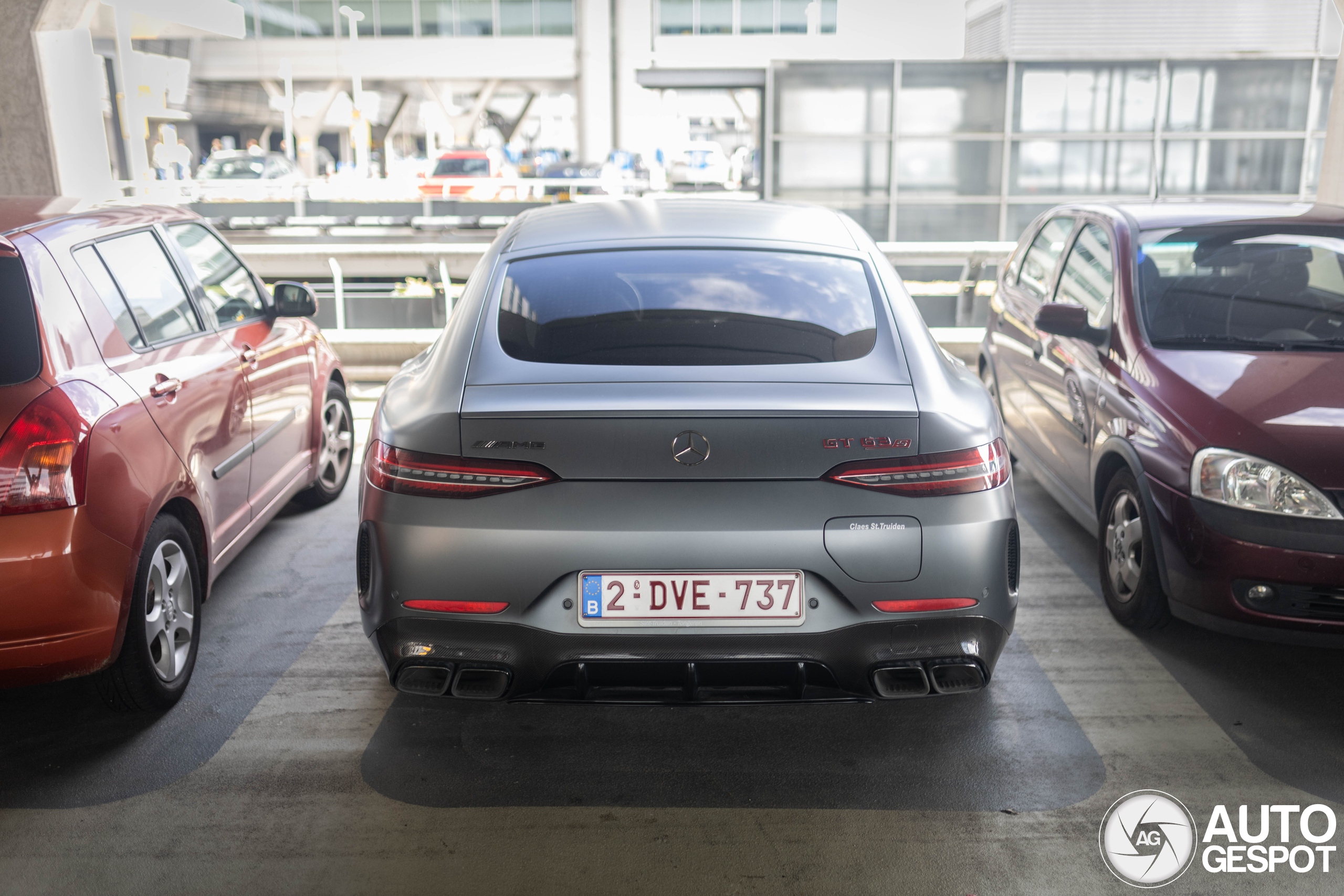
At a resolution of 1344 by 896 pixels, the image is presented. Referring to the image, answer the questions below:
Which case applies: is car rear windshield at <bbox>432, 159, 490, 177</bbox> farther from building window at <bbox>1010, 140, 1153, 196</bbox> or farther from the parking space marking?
the parking space marking

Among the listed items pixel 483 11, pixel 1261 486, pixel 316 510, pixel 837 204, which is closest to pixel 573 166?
pixel 483 11

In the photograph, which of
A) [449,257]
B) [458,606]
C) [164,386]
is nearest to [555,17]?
[449,257]

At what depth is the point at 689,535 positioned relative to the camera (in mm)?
2580

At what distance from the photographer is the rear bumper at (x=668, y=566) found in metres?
2.58

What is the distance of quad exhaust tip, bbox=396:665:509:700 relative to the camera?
271 centimetres

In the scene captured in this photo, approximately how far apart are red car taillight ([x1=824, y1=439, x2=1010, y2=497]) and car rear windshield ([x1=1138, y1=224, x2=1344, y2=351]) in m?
1.88

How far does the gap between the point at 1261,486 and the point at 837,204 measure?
1146 cm

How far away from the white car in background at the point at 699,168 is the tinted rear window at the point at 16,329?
34793 mm

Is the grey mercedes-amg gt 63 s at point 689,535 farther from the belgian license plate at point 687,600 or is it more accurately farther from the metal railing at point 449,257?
the metal railing at point 449,257

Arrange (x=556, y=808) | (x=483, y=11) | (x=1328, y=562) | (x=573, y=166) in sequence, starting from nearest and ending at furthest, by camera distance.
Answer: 1. (x=556, y=808)
2. (x=1328, y=562)
3. (x=573, y=166)
4. (x=483, y=11)

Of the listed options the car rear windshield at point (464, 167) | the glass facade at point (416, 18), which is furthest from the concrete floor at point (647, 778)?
the glass facade at point (416, 18)

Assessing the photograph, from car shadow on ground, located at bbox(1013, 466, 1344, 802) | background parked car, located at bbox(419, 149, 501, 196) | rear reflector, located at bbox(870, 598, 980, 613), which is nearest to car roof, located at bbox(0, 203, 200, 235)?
rear reflector, located at bbox(870, 598, 980, 613)

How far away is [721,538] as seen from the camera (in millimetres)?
2576

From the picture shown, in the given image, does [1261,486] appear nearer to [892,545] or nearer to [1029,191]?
[892,545]
